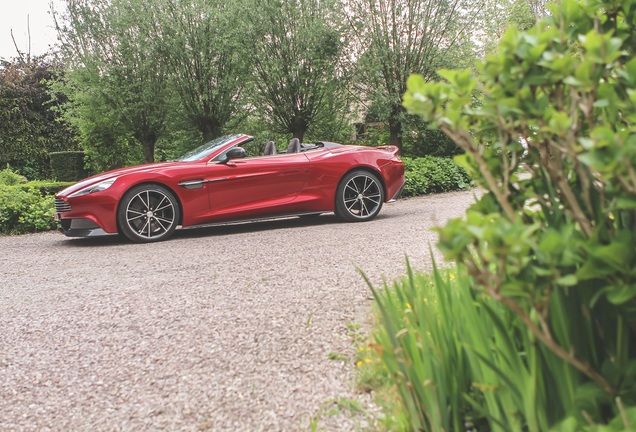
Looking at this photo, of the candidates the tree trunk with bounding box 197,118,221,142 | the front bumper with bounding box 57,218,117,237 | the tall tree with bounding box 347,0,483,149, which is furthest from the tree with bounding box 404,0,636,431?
the tree trunk with bounding box 197,118,221,142

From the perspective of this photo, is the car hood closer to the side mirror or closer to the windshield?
the windshield

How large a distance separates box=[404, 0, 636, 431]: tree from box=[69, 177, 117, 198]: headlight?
239 inches

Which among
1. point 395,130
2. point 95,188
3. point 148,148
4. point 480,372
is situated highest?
point 148,148

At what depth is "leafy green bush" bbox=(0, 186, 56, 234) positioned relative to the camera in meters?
9.52

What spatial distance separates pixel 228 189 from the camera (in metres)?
7.58

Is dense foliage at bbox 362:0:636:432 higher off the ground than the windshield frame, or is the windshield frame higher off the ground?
the windshield frame

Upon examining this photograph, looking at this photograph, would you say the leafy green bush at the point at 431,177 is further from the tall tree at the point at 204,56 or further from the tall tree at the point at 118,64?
the tall tree at the point at 118,64

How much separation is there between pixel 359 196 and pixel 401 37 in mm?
7527

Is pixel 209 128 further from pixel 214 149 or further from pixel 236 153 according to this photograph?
pixel 236 153

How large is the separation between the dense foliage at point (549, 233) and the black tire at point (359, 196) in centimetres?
639

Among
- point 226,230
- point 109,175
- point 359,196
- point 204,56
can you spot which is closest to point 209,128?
point 204,56

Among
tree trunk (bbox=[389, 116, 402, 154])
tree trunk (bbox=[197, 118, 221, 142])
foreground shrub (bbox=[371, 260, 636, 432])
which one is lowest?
foreground shrub (bbox=[371, 260, 636, 432])

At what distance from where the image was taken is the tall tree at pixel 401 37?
14.3 m

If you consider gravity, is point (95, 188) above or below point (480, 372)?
above
